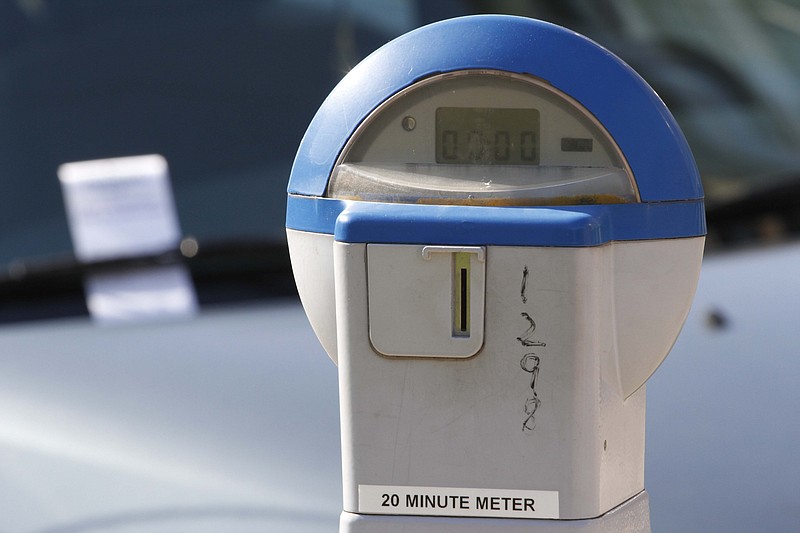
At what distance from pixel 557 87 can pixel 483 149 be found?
A: 121 mm

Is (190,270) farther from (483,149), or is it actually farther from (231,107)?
(483,149)

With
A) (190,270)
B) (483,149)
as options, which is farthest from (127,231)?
(483,149)

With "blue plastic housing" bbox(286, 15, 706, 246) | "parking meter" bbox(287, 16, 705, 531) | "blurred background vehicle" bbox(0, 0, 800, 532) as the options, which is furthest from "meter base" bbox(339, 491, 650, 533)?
"blurred background vehicle" bbox(0, 0, 800, 532)

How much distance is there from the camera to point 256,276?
2943 mm

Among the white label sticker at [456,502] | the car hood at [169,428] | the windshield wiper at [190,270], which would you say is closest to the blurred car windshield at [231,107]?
the windshield wiper at [190,270]

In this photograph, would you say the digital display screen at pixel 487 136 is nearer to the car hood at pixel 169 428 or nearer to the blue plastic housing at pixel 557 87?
the blue plastic housing at pixel 557 87

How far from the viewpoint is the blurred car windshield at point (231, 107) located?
3.00 m

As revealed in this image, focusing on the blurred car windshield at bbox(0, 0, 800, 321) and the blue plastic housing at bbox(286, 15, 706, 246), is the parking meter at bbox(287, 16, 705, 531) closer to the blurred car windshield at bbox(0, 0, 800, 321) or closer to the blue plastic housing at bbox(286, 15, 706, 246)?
the blue plastic housing at bbox(286, 15, 706, 246)

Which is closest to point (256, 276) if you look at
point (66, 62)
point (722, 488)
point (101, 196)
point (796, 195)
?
point (101, 196)

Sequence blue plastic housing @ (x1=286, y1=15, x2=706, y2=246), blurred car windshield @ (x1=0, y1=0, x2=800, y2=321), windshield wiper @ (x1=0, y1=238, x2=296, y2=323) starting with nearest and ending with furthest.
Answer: blue plastic housing @ (x1=286, y1=15, x2=706, y2=246) → windshield wiper @ (x1=0, y1=238, x2=296, y2=323) → blurred car windshield @ (x1=0, y1=0, x2=800, y2=321)

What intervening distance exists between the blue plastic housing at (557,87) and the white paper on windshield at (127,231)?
115cm

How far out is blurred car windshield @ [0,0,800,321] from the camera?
3.00 meters

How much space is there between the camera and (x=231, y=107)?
3.18 m

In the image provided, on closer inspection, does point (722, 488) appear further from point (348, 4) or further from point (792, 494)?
point (348, 4)
